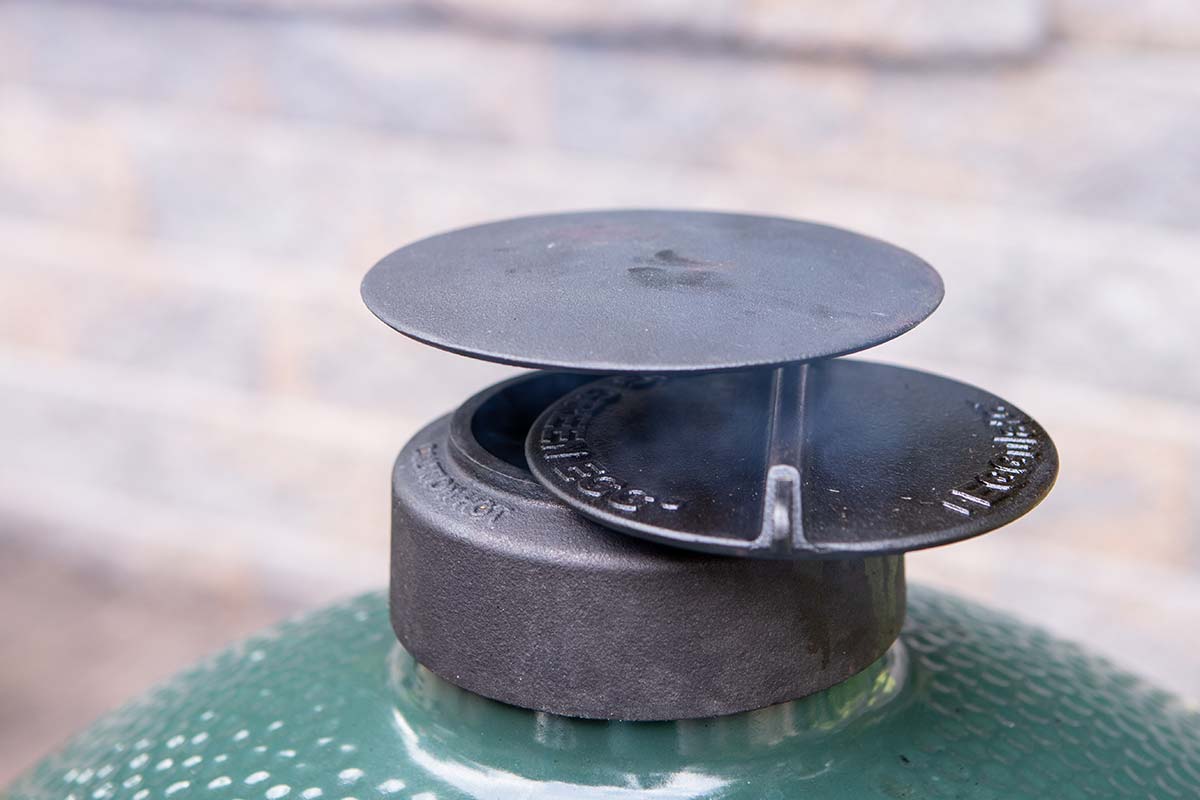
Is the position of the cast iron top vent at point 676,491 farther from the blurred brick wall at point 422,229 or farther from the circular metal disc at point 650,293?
the blurred brick wall at point 422,229

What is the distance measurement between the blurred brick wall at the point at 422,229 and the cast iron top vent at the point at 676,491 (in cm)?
96

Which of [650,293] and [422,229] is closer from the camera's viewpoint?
[650,293]

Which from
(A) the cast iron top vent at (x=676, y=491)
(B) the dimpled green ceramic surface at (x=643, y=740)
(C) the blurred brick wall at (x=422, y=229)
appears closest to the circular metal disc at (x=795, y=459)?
(A) the cast iron top vent at (x=676, y=491)

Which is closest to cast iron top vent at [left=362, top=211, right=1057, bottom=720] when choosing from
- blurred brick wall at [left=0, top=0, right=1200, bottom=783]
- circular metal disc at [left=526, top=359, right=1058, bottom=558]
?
circular metal disc at [left=526, top=359, right=1058, bottom=558]

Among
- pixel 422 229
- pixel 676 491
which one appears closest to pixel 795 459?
pixel 676 491

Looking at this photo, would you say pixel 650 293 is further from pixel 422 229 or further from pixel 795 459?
pixel 422 229

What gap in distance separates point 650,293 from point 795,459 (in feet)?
0.32

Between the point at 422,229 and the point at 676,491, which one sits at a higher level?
the point at 676,491

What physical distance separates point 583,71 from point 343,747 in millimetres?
1202

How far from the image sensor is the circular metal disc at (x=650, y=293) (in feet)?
1.61

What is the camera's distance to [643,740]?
0.56m

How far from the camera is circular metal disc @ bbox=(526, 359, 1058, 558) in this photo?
50 centimetres

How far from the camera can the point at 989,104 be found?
4.85ft

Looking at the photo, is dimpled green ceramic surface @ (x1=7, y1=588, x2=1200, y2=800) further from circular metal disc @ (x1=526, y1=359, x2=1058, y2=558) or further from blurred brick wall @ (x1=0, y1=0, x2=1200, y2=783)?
blurred brick wall @ (x1=0, y1=0, x2=1200, y2=783)
